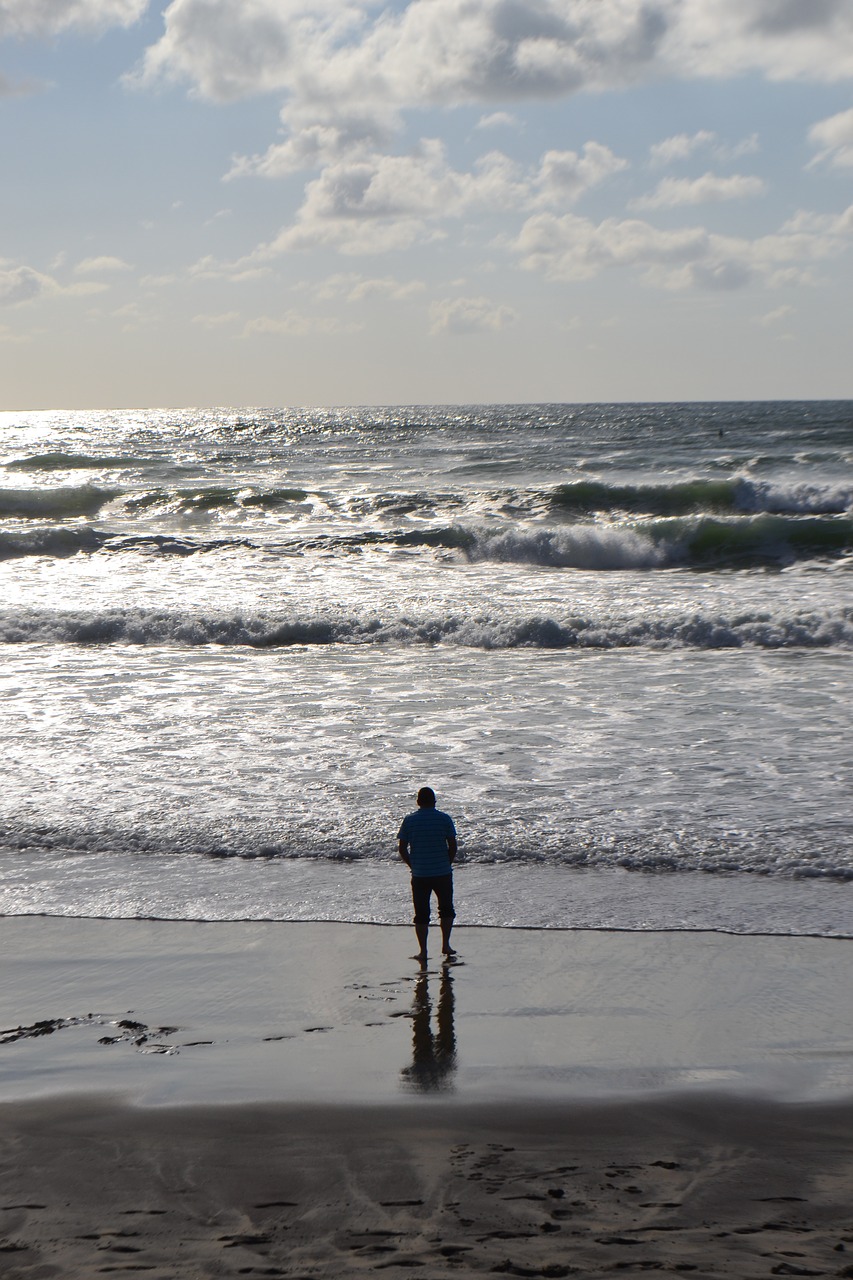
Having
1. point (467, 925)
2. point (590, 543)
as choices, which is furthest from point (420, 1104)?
point (590, 543)

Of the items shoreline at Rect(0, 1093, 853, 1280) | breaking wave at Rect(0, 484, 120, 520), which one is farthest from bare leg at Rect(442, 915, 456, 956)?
breaking wave at Rect(0, 484, 120, 520)

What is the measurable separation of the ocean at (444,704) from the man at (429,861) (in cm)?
50

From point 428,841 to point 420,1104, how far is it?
2071mm

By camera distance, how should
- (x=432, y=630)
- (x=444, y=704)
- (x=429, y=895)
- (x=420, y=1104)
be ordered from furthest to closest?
(x=432, y=630) → (x=444, y=704) → (x=429, y=895) → (x=420, y=1104)

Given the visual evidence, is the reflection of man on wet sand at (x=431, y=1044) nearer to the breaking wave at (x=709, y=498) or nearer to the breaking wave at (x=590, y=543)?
the breaking wave at (x=590, y=543)

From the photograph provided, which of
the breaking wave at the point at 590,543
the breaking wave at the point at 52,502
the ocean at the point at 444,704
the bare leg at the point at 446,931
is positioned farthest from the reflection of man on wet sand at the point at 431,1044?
the breaking wave at the point at 52,502

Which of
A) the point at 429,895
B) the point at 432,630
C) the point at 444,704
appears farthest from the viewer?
the point at 432,630

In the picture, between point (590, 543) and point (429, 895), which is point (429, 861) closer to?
point (429, 895)

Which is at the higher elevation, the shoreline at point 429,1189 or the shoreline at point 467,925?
the shoreline at point 429,1189

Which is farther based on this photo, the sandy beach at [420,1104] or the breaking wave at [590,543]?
the breaking wave at [590,543]

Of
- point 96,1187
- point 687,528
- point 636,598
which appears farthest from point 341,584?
point 96,1187

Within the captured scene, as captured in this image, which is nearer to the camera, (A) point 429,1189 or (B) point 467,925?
(A) point 429,1189

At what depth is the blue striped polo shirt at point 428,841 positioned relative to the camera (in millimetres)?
6641

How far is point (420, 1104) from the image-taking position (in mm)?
4781
